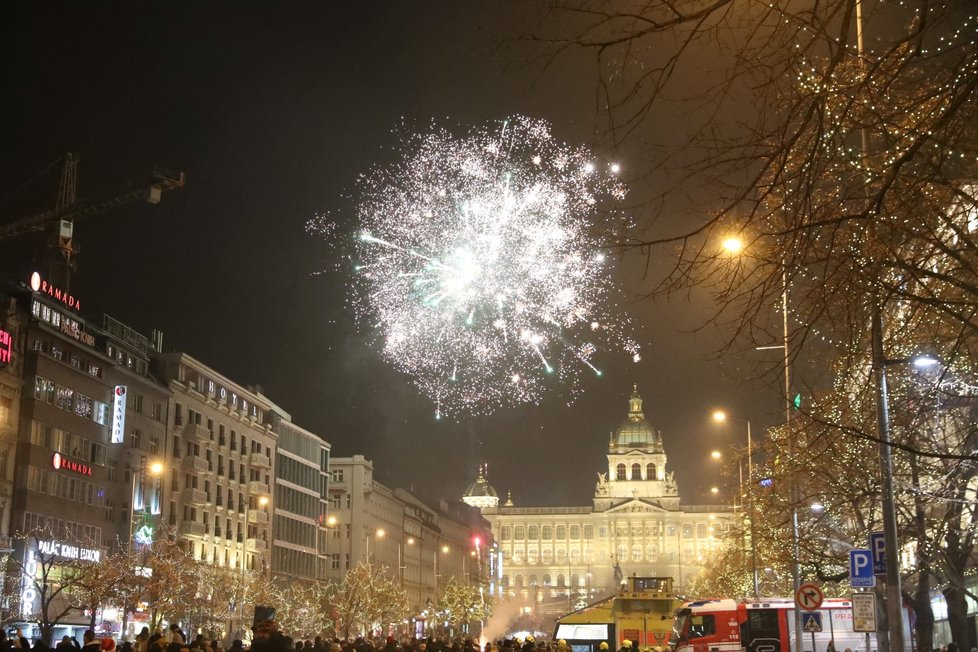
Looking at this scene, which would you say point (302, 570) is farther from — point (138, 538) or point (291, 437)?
point (138, 538)

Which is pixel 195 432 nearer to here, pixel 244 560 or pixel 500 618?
pixel 244 560

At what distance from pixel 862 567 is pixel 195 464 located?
62.4 metres

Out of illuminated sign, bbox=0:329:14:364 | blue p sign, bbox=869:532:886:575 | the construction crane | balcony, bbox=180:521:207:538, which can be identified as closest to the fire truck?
blue p sign, bbox=869:532:886:575

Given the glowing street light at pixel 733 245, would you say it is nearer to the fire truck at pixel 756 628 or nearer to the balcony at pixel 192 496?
the fire truck at pixel 756 628

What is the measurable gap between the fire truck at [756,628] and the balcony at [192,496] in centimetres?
4237

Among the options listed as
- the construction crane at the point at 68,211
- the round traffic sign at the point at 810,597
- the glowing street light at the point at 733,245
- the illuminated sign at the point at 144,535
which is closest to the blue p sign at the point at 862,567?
the round traffic sign at the point at 810,597

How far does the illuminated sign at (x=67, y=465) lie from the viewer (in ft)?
191

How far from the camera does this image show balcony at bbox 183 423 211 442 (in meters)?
78.7

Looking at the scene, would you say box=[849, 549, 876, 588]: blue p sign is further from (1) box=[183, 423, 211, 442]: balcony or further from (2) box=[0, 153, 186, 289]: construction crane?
(2) box=[0, 153, 186, 289]: construction crane

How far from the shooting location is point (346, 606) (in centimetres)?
8606

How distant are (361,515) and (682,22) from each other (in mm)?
116882

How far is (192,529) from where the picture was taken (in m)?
76.5

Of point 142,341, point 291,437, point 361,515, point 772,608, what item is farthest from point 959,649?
point 361,515

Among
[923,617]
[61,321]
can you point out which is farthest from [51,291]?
[923,617]
